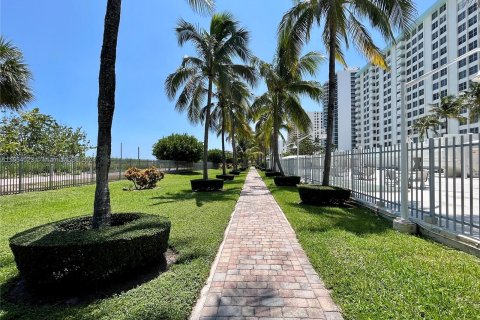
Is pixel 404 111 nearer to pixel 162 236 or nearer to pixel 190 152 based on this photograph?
pixel 162 236

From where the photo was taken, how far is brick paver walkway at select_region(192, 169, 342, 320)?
3271 mm

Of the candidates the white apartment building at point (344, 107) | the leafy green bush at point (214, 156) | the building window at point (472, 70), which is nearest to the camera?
the building window at point (472, 70)

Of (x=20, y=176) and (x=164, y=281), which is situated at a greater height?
(x=20, y=176)

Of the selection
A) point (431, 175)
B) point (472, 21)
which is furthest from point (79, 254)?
point (472, 21)

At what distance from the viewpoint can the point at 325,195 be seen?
10430mm

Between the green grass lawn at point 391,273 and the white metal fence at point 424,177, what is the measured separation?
76 cm

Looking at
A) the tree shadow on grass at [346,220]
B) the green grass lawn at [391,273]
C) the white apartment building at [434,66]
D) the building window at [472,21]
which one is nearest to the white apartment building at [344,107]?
the white apartment building at [434,66]

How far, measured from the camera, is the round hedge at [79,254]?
11.9 feet

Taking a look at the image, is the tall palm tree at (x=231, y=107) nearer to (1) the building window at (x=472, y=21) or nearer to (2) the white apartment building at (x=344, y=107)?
(1) the building window at (x=472, y=21)

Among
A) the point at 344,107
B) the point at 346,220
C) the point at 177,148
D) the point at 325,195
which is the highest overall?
the point at 344,107

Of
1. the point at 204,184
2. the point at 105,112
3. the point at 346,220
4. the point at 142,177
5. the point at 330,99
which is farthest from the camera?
the point at 142,177

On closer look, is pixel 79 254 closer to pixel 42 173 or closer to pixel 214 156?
pixel 42 173

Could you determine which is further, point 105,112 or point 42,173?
point 42,173

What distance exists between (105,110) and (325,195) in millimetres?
7760
